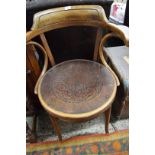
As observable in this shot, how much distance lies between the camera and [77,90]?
104 cm

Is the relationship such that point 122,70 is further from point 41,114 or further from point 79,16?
point 41,114

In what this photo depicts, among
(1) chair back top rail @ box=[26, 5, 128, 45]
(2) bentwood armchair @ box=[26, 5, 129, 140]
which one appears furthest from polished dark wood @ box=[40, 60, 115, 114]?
(1) chair back top rail @ box=[26, 5, 128, 45]

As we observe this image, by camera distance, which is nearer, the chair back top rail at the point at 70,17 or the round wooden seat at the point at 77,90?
the round wooden seat at the point at 77,90

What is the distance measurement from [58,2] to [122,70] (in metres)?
0.59

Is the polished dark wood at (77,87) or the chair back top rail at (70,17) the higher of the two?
the chair back top rail at (70,17)

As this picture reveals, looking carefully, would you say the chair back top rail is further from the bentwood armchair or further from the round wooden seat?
the round wooden seat

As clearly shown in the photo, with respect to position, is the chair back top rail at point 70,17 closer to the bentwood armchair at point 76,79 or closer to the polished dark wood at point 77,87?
the bentwood armchair at point 76,79

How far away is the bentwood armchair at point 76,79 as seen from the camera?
95 centimetres

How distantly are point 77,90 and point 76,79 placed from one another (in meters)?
0.09

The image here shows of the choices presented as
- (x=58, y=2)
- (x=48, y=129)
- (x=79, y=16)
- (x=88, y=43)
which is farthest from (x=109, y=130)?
(x=58, y=2)

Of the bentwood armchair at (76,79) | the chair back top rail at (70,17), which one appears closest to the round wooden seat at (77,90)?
the bentwood armchair at (76,79)

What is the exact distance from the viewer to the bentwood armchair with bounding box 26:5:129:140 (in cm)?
95

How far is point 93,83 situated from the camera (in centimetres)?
106
